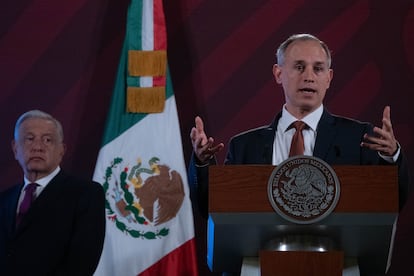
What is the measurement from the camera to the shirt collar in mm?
3209

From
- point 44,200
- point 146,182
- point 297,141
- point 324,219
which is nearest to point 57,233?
point 44,200

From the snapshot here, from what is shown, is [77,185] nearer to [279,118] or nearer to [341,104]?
[279,118]

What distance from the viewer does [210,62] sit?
5.14 m

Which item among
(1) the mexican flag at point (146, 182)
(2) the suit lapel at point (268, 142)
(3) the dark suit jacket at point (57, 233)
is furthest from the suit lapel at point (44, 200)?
(2) the suit lapel at point (268, 142)

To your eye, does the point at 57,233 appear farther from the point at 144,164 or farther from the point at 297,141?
the point at 297,141

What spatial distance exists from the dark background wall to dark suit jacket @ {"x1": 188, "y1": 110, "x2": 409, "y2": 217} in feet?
6.03

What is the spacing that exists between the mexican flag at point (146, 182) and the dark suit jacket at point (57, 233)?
2.67 ft

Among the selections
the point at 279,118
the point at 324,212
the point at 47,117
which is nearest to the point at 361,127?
the point at 279,118

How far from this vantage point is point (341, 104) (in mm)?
5043

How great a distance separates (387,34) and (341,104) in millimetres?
517

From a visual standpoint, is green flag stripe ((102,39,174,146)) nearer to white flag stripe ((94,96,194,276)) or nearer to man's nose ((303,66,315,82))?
white flag stripe ((94,96,194,276))

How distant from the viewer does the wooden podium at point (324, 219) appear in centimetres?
247

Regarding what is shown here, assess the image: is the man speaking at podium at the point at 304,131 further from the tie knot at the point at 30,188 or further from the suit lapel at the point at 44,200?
the tie knot at the point at 30,188

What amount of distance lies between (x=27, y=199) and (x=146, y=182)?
98 cm
